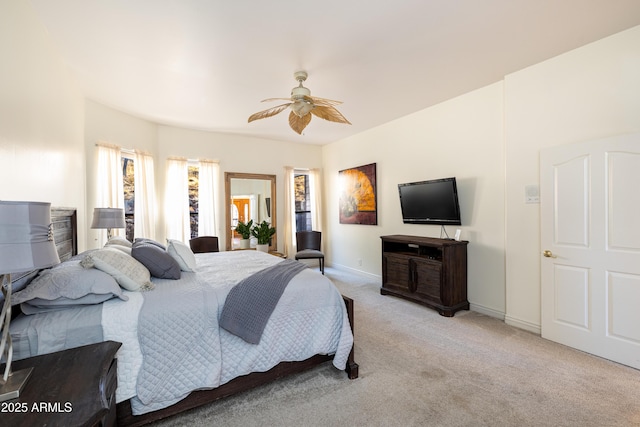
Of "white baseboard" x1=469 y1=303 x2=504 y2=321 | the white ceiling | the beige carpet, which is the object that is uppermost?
the white ceiling

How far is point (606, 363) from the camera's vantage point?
7.94ft

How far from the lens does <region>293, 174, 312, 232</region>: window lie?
6328 mm

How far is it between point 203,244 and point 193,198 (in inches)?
35.8

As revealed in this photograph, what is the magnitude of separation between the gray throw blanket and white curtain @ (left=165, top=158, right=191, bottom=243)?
3326mm

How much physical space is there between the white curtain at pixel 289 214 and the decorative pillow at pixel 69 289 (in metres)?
4.25

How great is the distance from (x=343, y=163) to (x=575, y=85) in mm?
3824

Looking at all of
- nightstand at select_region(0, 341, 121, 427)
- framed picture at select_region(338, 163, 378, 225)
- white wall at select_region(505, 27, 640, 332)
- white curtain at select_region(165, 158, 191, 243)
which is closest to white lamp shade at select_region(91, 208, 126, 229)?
white curtain at select_region(165, 158, 191, 243)

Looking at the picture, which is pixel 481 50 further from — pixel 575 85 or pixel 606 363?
pixel 606 363

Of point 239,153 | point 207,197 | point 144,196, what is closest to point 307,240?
point 207,197

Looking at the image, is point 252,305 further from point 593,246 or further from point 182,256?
point 593,246

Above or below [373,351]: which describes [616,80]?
above

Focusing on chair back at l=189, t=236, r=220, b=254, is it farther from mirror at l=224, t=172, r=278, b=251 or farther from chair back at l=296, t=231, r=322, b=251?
chair back at l=296, t=231, r=322, b=251

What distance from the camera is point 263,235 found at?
5453mm

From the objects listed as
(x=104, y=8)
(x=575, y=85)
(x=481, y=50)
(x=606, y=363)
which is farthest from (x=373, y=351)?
(x=104, y=8)
